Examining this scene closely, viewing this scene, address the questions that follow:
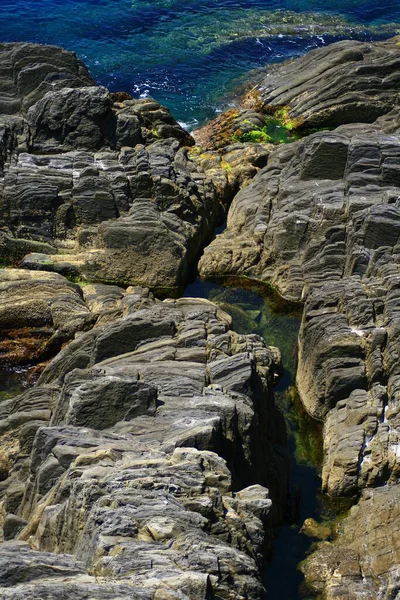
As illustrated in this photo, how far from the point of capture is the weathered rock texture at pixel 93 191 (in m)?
45.3

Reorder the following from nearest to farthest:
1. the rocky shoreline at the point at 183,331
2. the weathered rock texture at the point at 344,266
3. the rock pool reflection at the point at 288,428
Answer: the rocky shoreline at the point at 183,331
the rock pool reflection at the point at 288,428
the weathered rock texture at the point at 344,266

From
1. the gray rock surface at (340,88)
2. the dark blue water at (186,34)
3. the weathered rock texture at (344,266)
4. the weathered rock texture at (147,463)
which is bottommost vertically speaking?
the weathered rock texture at (147,463)

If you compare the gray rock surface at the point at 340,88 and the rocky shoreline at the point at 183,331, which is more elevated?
the gray rock surface at the point at 340,88

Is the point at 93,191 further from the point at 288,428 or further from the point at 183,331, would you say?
the point at 288,428

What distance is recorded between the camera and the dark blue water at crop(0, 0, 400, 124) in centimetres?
6669

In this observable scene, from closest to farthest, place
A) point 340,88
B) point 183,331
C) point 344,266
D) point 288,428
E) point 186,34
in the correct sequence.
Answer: point 183,331, point 288,428, point 344,266, point 340,88, point 186,34

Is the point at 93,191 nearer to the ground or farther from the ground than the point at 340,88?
nearer to the ground

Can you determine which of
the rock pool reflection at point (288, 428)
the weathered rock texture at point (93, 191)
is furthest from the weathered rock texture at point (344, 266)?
the weathered rock texture at point (93, 191)

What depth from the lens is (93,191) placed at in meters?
46.1

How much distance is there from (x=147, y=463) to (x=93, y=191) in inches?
898

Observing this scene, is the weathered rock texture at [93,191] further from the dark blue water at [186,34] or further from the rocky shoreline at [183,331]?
the dark blue water at [186,34]

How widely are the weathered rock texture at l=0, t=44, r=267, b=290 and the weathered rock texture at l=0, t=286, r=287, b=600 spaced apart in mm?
5274

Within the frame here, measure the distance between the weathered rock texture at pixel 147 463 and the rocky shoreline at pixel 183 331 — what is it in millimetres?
70

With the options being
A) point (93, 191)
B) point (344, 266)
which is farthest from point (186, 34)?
point (344, 266)
